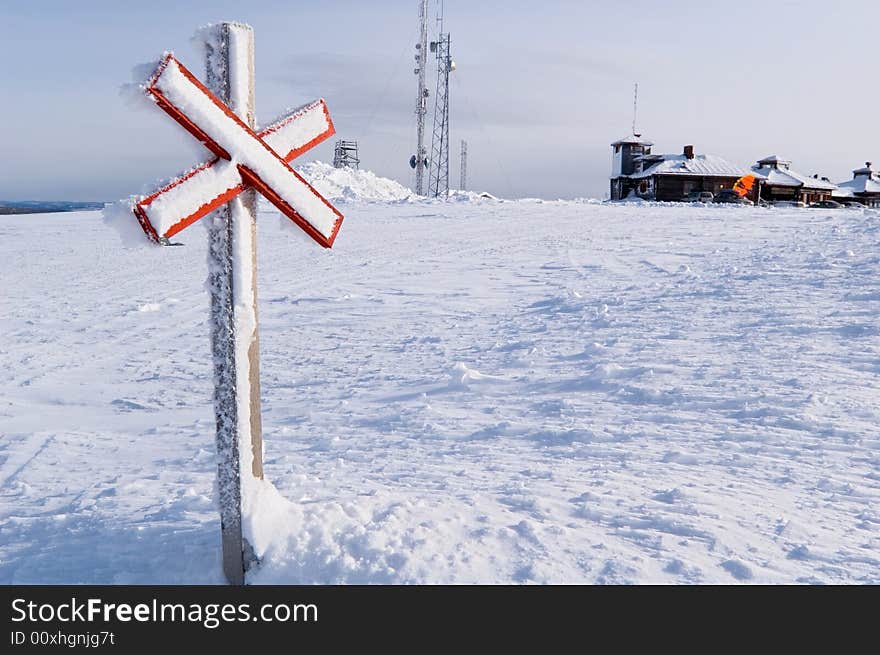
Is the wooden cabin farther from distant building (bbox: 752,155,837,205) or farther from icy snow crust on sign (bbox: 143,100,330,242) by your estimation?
icy snow crust on sign (bbox: 143,100,330,242)

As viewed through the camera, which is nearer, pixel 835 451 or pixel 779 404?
pixel 835 451

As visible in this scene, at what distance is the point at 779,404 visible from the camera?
14.9ft

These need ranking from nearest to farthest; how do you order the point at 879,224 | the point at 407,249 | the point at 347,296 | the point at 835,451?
the point at 835,451 → the point at 347,296 → the point at 879,224 → the point at 407,249

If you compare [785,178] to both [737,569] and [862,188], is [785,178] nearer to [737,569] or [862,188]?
[862,188]

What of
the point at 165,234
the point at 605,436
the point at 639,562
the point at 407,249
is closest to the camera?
the point at 165,234

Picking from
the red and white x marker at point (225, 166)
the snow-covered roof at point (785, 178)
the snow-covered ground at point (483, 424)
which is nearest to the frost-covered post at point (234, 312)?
the red and white x marker at point (225, 166)

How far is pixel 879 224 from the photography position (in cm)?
1129

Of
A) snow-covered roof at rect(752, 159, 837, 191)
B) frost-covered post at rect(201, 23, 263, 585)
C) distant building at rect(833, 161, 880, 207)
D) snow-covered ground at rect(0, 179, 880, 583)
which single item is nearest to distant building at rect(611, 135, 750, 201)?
snow-covered roof at rect(752, 159, 837, 191)

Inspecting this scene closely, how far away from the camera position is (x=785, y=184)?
4597 centimetres

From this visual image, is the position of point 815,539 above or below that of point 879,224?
below

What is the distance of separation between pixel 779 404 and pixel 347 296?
6159mm
